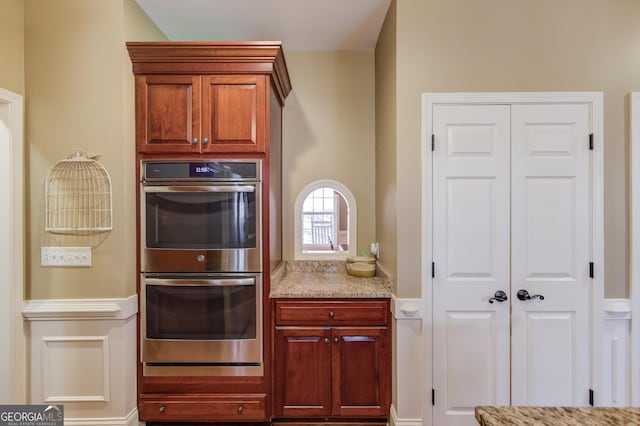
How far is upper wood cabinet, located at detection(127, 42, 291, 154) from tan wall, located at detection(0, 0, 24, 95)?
0.64m

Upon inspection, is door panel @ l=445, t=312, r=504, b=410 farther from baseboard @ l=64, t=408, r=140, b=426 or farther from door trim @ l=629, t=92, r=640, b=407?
baseboard @ l=64, t=408, r=140, b=426

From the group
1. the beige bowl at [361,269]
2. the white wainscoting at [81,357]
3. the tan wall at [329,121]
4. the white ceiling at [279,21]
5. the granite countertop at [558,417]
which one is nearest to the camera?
the granite countertop at [558,417]

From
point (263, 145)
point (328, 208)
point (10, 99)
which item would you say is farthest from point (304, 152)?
point (10, 99)

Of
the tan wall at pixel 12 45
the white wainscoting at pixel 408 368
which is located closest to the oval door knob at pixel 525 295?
the white wainscoting at pixel 408 368

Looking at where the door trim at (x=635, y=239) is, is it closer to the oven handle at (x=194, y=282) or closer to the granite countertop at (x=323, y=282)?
the granite countertop at (x=323, y=282)

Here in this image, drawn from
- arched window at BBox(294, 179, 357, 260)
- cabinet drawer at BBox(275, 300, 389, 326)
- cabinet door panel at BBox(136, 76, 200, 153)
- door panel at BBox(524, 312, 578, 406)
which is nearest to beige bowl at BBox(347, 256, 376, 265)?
arched window at BBox(294, 179, 357, 260)

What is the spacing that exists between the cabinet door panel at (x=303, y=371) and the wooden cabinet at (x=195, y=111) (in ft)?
4.21

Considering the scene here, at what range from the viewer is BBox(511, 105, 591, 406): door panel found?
79.4 inches

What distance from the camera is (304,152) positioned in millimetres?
2848

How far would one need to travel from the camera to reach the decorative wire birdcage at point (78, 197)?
1.98m

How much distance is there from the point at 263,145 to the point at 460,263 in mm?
1468

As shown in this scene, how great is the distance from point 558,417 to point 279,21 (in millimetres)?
2668

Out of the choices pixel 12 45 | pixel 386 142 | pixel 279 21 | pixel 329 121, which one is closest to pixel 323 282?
pixel 386 142

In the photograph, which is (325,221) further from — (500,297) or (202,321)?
(500,297)
